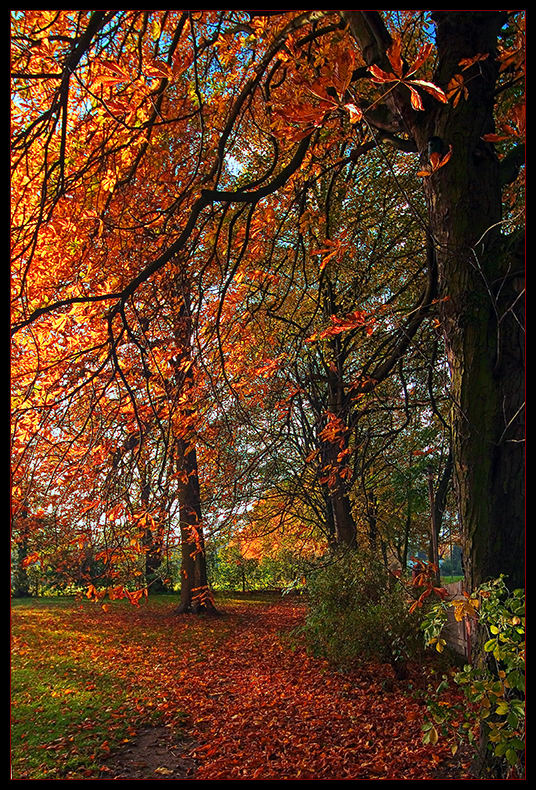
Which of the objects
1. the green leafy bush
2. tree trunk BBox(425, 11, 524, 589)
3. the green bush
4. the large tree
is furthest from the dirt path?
tree trunk BBox(425, 11, 524, 589)

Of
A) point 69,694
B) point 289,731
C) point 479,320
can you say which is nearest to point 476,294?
point 479,320

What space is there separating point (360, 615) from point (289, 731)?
2.05 m

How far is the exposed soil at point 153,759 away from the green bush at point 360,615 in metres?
2.56

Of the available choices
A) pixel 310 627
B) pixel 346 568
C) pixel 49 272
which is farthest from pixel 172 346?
pixel 310 627

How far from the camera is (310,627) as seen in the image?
27.2 feet

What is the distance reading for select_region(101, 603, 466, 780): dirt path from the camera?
4.61 m

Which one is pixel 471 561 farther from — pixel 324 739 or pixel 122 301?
Result: pixel 324 739

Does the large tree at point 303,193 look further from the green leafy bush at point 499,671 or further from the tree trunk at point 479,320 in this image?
the green leafy bush at point 499,671

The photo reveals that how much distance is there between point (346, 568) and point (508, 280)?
5669 mm

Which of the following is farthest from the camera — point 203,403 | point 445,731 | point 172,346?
point 172,346

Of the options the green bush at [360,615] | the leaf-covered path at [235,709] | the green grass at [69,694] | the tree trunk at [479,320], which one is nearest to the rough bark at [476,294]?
the tree trunk at [479,320]

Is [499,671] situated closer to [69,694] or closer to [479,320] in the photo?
[479,320]
